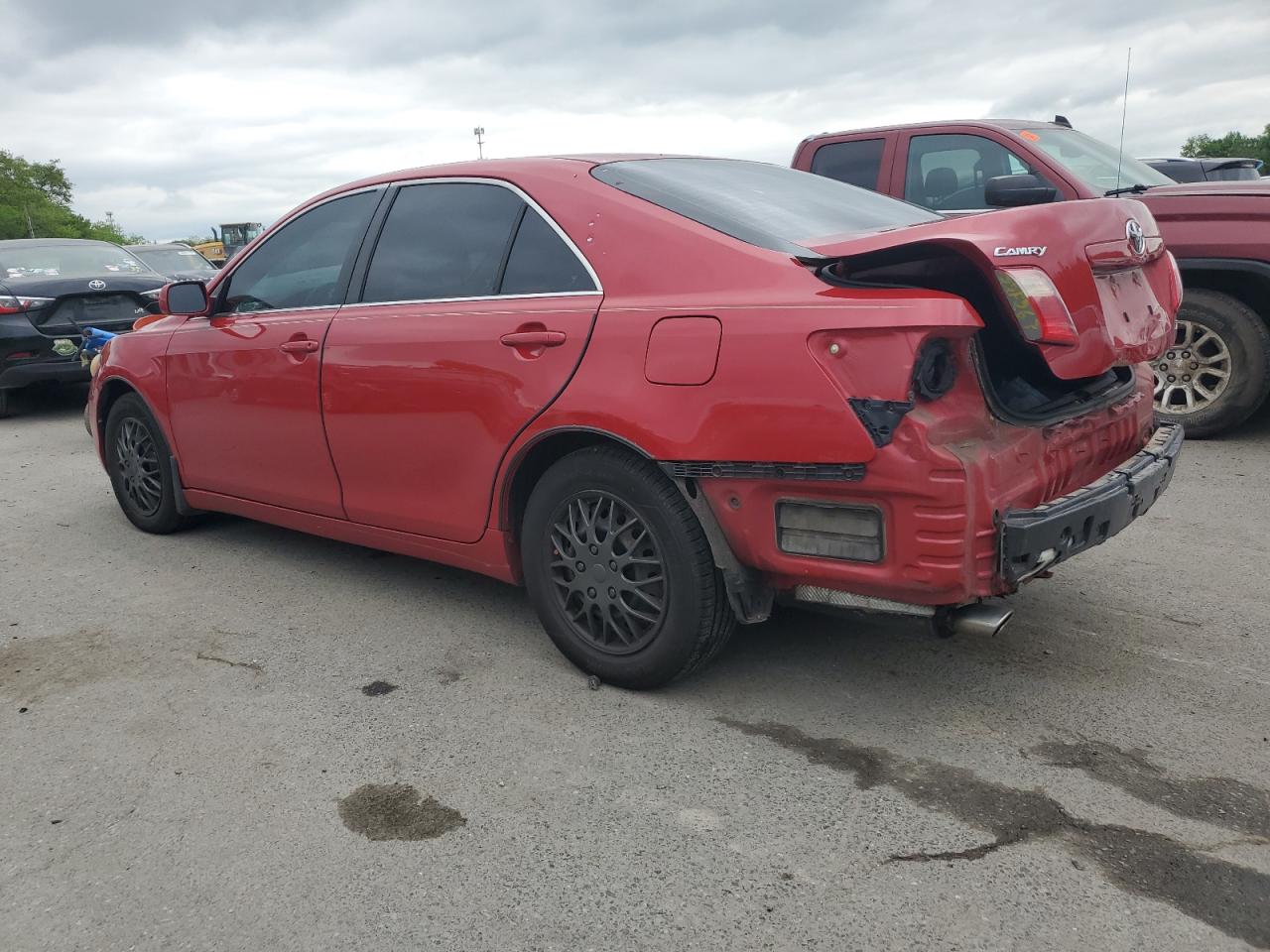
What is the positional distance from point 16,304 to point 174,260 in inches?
237

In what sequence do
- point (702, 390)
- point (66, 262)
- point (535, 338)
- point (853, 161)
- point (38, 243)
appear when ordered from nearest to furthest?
1. point (702, 390)
2. point (535, 338)
3. point (853, 161)
4. point (66, 262)
5. point (38, 243)

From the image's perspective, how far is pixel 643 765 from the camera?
2945 millimetres

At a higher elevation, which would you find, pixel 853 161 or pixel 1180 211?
pixel 853 161

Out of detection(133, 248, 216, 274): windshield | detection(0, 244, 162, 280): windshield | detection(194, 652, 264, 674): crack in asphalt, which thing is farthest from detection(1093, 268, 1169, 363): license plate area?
detection(133, 248, 216, 274): windshield

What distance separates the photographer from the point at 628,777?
2885 millimetres

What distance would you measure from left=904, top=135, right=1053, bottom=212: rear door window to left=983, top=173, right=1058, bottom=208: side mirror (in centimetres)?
111

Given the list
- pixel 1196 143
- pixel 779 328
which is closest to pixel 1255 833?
pixel 779 328

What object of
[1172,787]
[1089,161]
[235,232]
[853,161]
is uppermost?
[235,232]

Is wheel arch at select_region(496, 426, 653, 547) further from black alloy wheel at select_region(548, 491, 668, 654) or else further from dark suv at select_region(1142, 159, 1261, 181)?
dark suv at select_region(1142, 159, 1261, 181)

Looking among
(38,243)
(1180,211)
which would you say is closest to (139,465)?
(1180,211)

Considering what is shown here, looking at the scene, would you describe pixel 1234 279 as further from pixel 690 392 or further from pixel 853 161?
pixel 690 392

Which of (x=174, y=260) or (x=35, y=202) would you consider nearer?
(x=174, y=260)

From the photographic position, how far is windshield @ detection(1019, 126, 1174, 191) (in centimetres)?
672

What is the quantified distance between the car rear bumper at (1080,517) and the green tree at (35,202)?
87.2m
